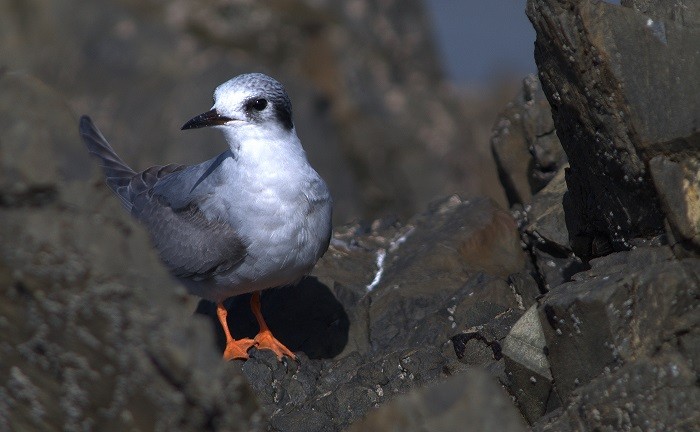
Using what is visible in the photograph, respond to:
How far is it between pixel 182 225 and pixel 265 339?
886mm

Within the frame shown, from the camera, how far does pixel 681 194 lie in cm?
488

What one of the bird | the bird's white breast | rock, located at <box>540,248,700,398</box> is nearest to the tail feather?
the bird

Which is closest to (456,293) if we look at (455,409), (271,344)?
(271,344)

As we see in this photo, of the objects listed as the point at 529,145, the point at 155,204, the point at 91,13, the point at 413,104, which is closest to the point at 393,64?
the point at 413,104

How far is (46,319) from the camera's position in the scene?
12.5 ft

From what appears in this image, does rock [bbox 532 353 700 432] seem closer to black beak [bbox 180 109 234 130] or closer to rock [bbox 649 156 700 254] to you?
rock [bbox 649 156 700 254]

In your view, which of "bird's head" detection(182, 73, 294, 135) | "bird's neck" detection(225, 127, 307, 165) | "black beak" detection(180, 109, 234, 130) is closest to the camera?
"black beak" detection(180, 109, 234, 130)

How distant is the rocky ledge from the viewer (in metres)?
3.76

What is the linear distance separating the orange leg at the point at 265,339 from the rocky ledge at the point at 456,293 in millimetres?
109

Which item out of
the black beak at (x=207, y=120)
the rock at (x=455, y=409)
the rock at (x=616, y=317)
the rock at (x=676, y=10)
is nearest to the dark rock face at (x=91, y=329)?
the rock at (x=455, y=409)

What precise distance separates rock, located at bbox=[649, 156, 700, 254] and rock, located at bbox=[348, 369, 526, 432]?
5.12 ft

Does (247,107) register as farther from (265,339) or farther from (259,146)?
(265,339)

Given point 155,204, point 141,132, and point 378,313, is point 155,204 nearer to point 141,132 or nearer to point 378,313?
point 378,313

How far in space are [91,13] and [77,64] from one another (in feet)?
2.41
